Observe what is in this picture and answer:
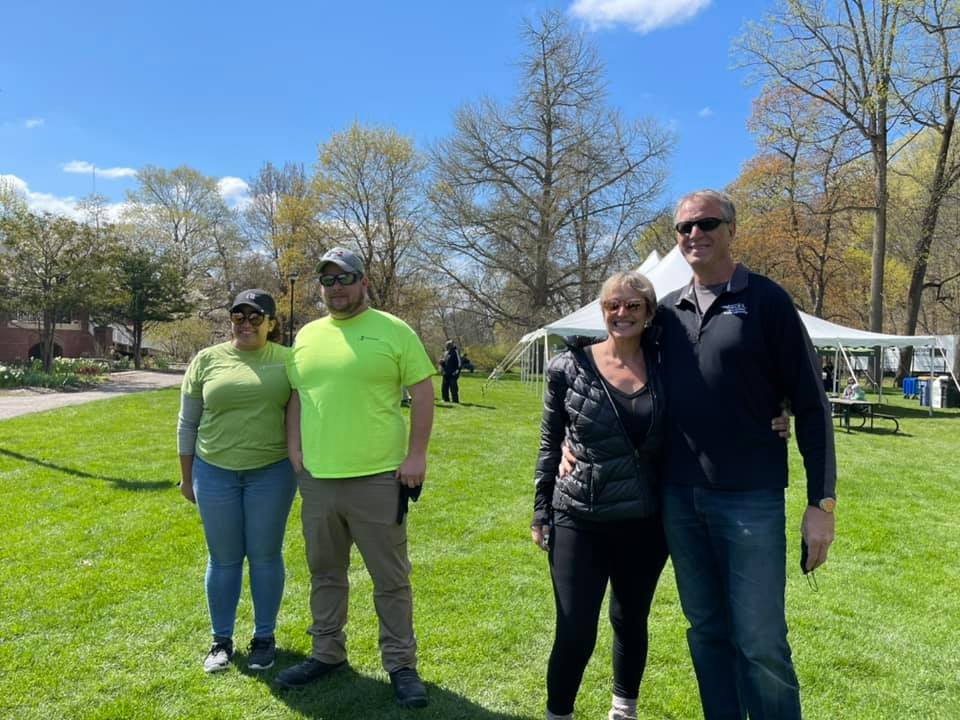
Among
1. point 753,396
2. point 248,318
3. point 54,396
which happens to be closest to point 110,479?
point 248,318

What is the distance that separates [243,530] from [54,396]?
17.0 meters

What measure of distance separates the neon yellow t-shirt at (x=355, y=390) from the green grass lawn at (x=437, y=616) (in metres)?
1.07

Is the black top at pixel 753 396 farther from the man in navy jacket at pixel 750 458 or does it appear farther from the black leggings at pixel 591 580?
the black leggings at pixel 591 580

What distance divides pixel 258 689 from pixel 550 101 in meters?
33.1

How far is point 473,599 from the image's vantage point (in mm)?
3895

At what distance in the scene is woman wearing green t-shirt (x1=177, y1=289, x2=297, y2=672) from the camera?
2.92m

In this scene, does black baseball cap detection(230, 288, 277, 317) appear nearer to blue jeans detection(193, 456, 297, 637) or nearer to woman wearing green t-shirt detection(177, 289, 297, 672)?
woman wearing green t-shirt detection(177, 289, 297, 672)

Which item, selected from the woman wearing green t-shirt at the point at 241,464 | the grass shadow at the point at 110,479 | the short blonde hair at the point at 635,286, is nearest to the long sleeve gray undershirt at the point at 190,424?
the woman wearing green t-shirt at the point at 241,464

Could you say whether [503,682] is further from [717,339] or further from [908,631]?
[908,631]

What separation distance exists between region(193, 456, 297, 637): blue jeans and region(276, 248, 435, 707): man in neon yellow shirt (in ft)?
0.81

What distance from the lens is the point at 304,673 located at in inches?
112

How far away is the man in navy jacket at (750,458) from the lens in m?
1.93

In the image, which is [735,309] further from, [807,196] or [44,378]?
[807,196]

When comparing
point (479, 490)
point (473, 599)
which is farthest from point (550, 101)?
point (473, 599)
